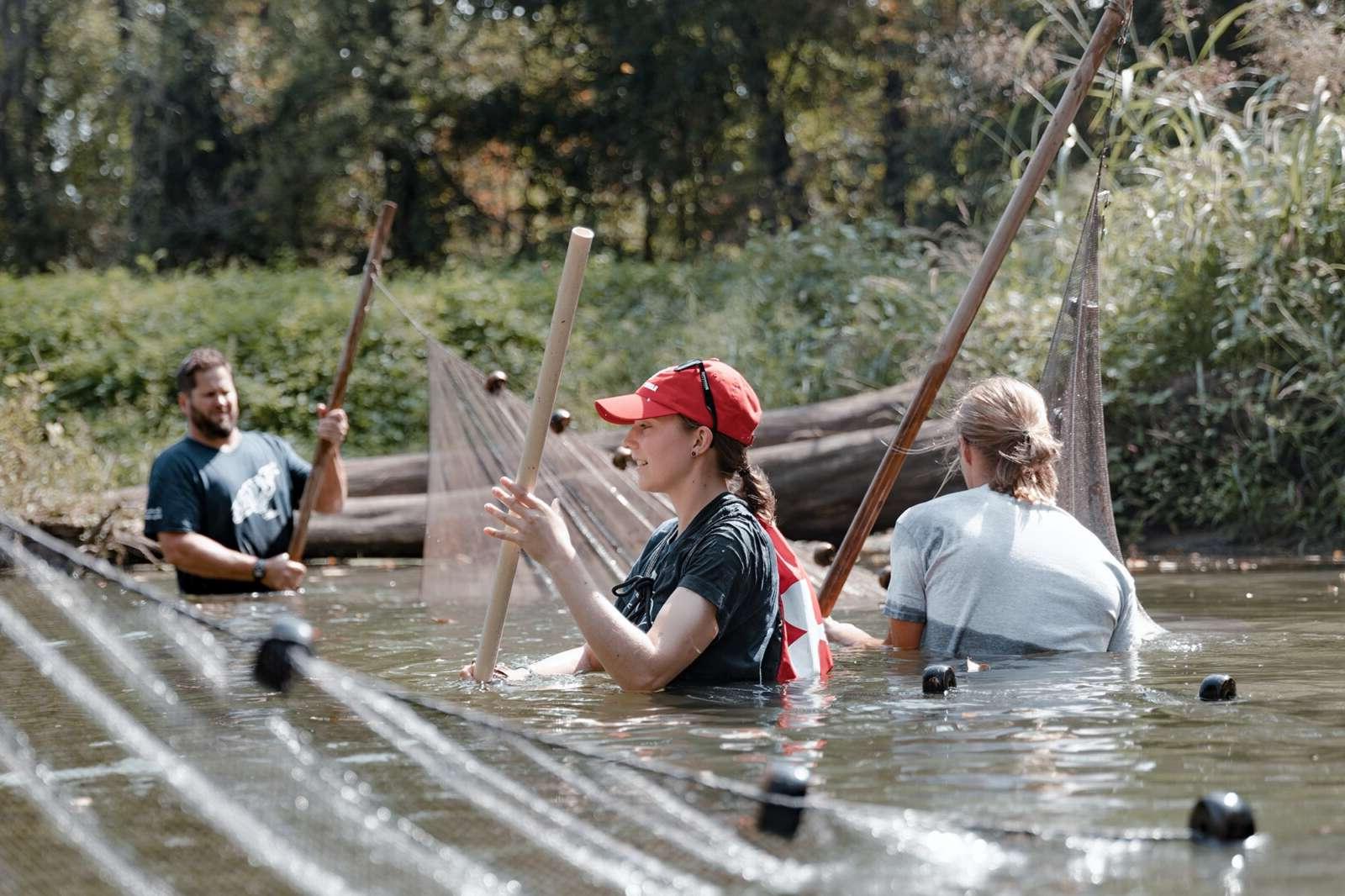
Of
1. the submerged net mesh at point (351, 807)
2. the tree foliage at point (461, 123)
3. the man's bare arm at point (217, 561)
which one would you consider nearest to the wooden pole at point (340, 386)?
the man's bare arm at point (217, 561)

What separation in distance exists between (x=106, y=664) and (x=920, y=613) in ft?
7.83

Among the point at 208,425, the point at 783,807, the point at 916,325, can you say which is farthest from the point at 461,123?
the point at 783,807

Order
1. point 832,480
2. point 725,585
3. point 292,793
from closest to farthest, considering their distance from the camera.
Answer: point 292,793 → point 725,585 → point 832,480

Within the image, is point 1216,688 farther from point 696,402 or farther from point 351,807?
point 351,807

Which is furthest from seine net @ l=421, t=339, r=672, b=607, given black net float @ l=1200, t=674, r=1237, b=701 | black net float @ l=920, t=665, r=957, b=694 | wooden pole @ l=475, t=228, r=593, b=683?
black net float @ l=1200, t=674, r=1237, b=701

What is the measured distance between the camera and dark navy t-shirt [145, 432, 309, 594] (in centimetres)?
711

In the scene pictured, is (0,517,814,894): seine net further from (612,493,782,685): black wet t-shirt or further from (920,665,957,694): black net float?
(920,665,957,694): black net float

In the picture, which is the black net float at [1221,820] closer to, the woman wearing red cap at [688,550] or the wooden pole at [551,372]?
the woman wearing red cap at [688,550]

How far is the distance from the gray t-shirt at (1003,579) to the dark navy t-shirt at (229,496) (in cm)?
361

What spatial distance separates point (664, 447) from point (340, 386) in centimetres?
375

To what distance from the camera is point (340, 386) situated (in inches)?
292

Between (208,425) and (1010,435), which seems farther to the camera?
(208,425)

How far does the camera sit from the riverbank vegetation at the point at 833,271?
935cm

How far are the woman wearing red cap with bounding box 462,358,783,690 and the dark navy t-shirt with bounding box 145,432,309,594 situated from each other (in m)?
3.51
